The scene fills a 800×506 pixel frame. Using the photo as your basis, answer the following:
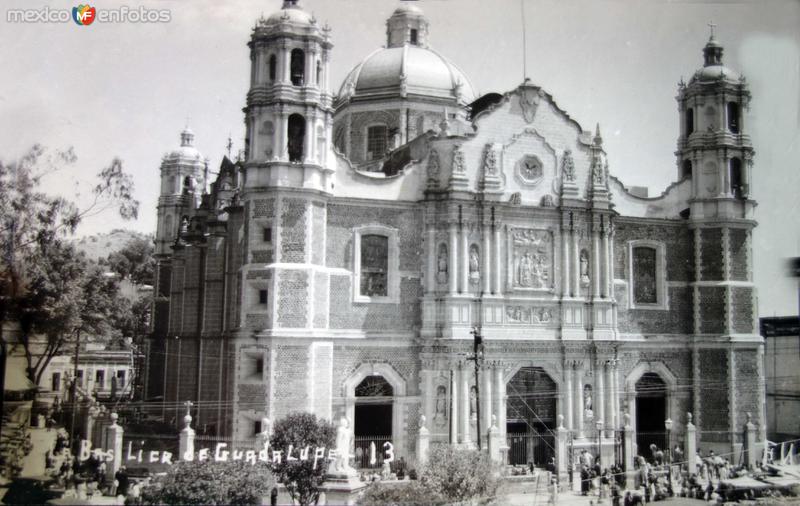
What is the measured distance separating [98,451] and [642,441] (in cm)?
2014

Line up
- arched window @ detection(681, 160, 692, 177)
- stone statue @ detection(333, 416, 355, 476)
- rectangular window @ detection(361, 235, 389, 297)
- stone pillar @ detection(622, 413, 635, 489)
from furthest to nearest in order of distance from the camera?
arched window @ detection(681, 160, 692, 177)
rectangular window @ detection(361, 235, 389, 297)
stone pillar @ detection(622, 413, 635, 489)
stone statue @ detection(333, 416, 355, 476)

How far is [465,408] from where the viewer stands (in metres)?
29.9

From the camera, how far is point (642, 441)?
108 ft

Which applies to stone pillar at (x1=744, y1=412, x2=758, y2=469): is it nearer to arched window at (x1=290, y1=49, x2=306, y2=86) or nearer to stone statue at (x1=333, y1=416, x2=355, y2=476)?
stone statue at (x1=333, y1=416, x2=355, y2=476)

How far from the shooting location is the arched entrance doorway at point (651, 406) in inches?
1308

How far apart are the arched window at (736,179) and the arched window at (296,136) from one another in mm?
17531

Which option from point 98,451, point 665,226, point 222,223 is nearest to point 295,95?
point 222,223

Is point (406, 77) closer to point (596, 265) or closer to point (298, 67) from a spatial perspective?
point (298, 67)

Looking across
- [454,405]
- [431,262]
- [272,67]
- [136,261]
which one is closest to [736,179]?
[431,262]

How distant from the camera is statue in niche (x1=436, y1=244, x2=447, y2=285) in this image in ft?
100

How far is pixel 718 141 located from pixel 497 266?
35.8 ft

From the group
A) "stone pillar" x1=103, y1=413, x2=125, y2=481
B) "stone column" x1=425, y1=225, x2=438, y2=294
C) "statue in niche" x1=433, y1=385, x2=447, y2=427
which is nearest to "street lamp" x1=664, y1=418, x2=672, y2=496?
"statue in niche" x1=433, y1=385, x2=447, y2=427

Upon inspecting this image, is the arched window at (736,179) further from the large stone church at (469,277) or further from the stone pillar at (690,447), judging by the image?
the stone pillar at (690,447)

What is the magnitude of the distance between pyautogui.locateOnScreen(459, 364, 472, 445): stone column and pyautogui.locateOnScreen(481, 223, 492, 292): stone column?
9.89 feet
